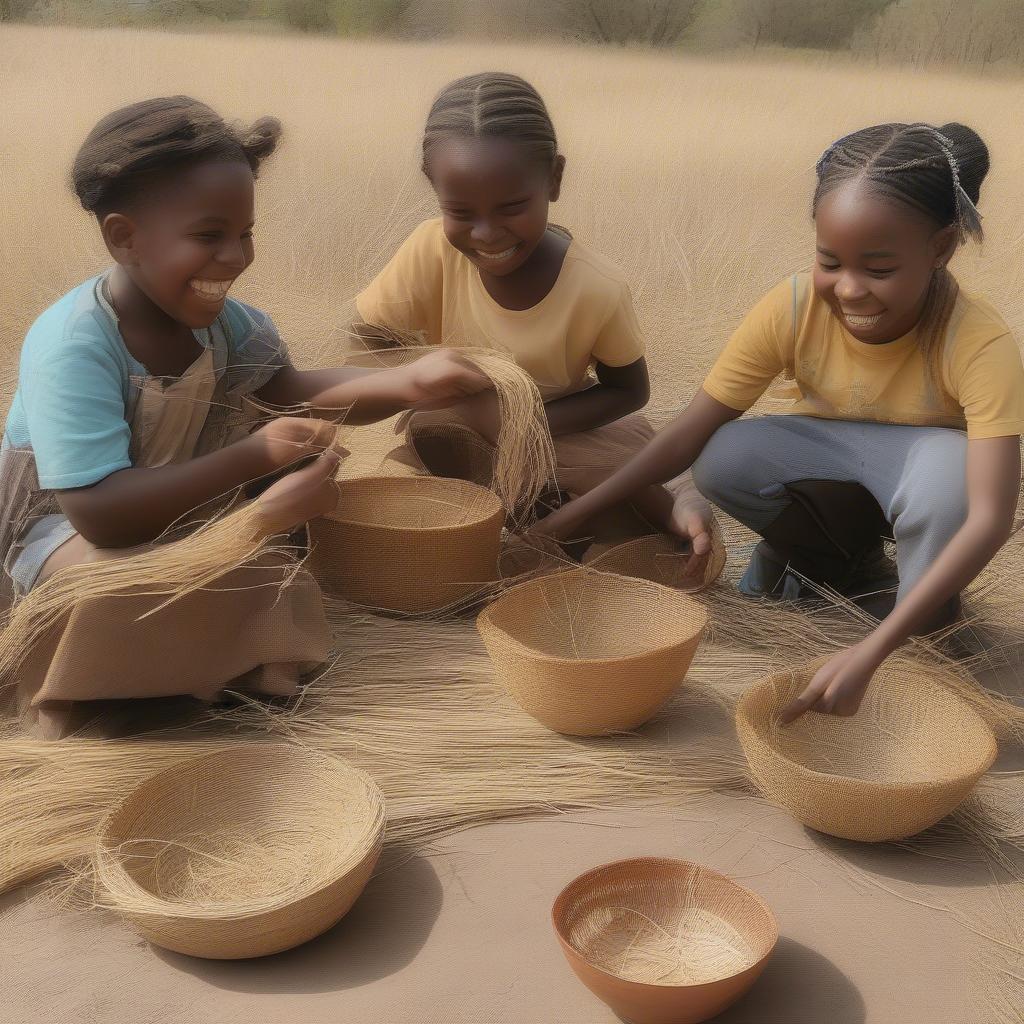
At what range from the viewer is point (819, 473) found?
2723 mm

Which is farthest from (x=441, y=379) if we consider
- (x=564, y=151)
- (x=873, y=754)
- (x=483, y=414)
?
(x=564, y=151)

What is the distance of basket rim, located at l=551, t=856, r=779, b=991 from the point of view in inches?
62.4

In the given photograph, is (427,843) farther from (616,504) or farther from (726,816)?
(616,504)

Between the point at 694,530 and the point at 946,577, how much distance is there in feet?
2.19

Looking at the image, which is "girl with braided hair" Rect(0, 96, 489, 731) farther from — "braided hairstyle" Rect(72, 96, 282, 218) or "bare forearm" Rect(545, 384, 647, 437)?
"bare forearm" Rect(545, 384, 647, 437)

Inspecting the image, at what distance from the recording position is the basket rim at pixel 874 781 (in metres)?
1.86

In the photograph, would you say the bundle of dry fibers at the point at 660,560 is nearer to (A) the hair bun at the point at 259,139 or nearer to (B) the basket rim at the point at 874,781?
(B) the basket rim at the point at 874,781

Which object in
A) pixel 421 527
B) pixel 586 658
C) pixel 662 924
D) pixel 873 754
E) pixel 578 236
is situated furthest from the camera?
pixel 578 236

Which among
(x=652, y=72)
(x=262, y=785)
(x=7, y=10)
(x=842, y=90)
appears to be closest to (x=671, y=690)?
(x=262, y=785)

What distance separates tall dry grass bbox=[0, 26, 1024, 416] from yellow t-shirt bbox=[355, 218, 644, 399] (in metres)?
0.23

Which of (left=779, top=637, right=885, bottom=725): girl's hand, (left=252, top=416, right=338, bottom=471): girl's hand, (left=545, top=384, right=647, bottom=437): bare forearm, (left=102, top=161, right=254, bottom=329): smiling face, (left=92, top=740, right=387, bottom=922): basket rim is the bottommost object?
(left=92, top=740, right=387, bottom=922): basket rim

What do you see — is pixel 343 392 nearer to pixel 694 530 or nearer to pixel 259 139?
pixel 259 139

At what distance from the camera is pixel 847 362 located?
103 inches

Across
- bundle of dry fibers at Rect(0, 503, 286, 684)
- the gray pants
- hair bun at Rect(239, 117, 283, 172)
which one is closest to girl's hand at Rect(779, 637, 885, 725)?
the gray pants
